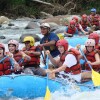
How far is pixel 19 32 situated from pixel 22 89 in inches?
422

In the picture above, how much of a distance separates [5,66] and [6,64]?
4cm

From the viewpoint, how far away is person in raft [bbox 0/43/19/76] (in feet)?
20.8

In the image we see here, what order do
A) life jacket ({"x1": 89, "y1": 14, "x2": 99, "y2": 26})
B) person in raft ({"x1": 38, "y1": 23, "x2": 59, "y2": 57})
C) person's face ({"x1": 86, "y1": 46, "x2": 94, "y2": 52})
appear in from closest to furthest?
person's face ({"x1": 86, "y1": 46, "x2": 94, "y2": 52})
person in raft ({"x1": 38, "y1": 23, "x2": 59, "y2": 57})
life jacket ({"x1": 89, "y1": 14, "x2": 99, "y2": 26})

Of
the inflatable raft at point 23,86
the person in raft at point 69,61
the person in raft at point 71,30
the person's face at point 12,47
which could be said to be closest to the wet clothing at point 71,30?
the person in raft at point 71,30

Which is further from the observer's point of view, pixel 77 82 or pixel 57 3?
pixel 57 3

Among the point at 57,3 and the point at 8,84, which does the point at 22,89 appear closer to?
the point at 8,84

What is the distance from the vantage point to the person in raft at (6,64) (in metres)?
6.34

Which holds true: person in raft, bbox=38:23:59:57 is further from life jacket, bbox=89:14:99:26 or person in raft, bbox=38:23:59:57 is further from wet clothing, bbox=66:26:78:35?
life jacket, bbox=89:14:99:26

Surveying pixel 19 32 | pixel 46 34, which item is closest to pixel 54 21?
pixel 19 32

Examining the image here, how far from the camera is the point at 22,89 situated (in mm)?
6043

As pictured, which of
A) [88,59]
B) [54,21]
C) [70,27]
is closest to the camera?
[88,59]

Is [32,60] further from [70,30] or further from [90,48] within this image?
[70,30]

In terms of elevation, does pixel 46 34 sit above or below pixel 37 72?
above

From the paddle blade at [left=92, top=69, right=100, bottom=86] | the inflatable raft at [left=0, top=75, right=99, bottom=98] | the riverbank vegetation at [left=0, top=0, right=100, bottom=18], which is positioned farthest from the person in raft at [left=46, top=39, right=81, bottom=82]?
the riverbank vegetation at [left=0, top=0, right=100, bottom=18]
